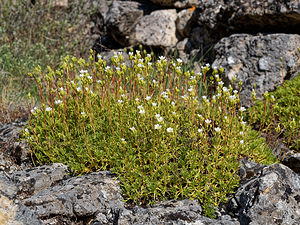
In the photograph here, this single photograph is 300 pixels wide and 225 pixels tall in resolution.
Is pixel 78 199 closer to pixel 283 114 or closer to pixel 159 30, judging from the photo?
pixel 283 114

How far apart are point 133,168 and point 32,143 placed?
1.44 meters

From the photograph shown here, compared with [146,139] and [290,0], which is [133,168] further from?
[290,0]

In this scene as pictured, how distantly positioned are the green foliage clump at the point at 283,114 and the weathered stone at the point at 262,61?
0.87 ft

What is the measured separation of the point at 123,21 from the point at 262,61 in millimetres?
3993

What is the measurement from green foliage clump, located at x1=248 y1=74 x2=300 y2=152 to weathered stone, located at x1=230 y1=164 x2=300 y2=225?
1.64m

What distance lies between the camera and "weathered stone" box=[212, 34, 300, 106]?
620cm

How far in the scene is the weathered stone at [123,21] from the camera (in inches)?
340

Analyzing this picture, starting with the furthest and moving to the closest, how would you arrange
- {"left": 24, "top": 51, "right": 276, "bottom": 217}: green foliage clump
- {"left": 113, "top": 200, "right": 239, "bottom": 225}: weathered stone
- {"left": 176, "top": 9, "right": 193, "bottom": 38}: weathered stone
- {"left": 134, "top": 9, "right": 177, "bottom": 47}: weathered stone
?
1. {"left": 134, "top": 9, "right": 177, "bottom": 47}: weathered stone
2. {"left": 176, "top": 9, "right": 193, "bottom": 38}: weathered stone
3. {"left": 24, "top": 51, "right": 276, "bottom": 217}: green foliage clump
4. {"left": 113, "top": 200, "right": 239, "bottom": 225}: weathered stone

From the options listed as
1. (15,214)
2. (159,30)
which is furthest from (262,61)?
(15,214)

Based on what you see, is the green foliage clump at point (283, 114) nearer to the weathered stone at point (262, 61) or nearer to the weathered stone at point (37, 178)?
the weathered stone at point (262, 61)

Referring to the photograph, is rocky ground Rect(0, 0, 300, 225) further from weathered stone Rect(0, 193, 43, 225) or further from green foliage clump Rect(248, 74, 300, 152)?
green foliage clump Rect(248, 74, 300, 152)

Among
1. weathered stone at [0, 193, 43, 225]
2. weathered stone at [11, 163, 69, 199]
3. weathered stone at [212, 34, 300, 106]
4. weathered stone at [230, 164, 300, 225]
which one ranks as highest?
weathered stone at [212, 34, 300, 106]

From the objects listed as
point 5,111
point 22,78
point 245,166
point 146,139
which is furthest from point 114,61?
point 22,78

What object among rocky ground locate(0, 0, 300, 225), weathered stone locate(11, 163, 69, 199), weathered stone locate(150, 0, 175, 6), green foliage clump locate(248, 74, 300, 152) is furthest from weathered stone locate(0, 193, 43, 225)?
weathered stone locate(150, 0, 175, 6)
